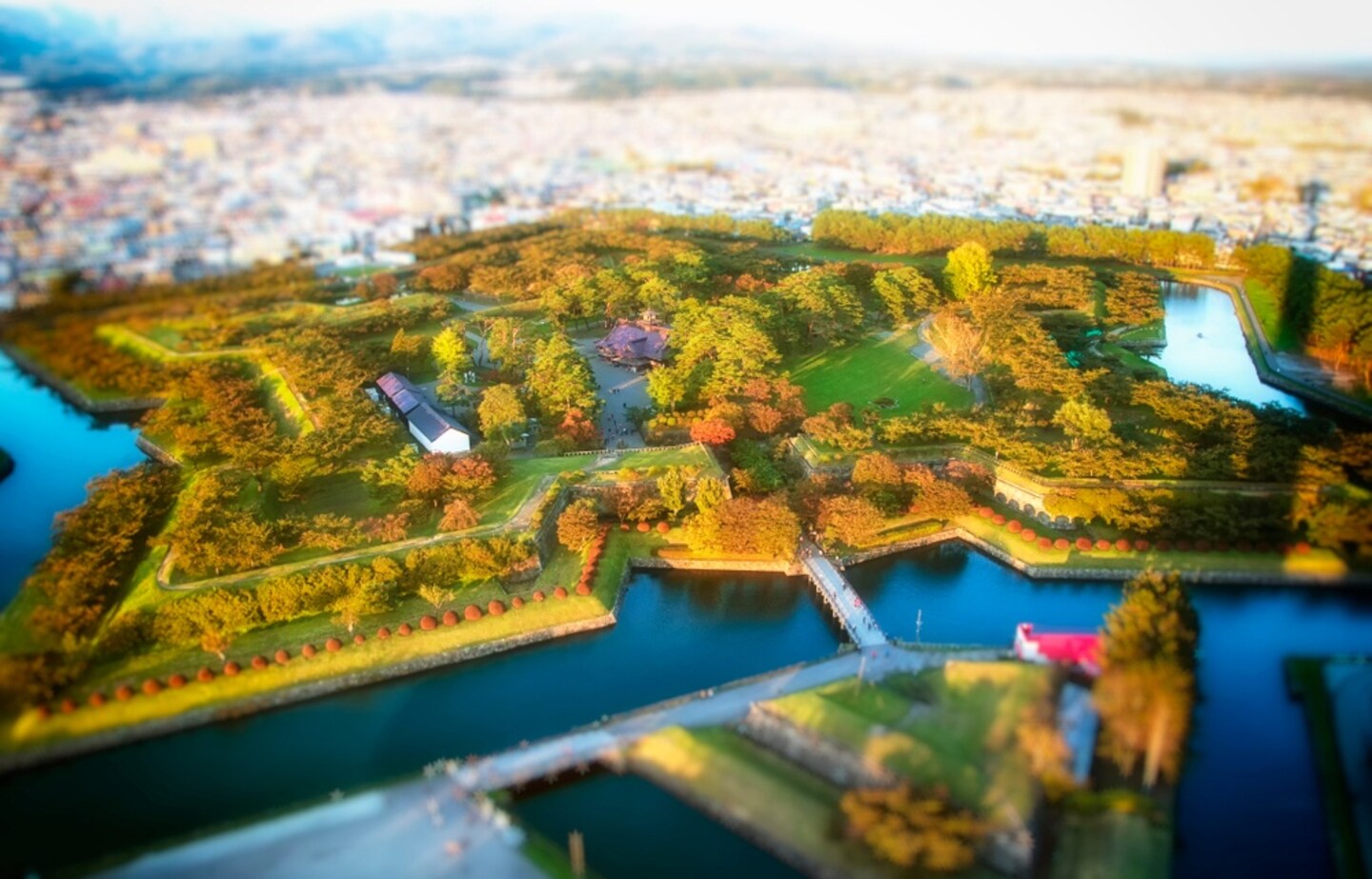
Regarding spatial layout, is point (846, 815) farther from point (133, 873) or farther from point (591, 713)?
point (133, 873)

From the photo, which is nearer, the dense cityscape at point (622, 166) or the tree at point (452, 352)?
the dense cityscape at point (622, 166)

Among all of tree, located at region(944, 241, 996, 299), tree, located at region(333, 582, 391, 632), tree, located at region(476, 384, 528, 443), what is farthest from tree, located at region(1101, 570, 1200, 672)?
tree, located at region(944, 241, 996, 299)

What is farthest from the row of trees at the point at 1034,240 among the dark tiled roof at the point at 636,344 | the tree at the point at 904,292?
the dark tiled roof at the point at 636,344

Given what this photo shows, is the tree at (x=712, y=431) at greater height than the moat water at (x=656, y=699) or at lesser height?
greater

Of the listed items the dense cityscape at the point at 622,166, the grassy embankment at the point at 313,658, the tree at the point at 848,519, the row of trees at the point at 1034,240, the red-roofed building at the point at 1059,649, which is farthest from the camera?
the row of trees at the point at 1034,240

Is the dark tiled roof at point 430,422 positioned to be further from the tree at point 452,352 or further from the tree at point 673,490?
the tree at point 673,490

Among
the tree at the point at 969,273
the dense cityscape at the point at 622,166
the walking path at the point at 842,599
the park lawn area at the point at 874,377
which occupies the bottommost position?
the walking path at the point at 842,599
